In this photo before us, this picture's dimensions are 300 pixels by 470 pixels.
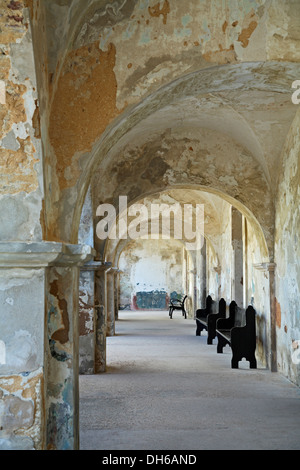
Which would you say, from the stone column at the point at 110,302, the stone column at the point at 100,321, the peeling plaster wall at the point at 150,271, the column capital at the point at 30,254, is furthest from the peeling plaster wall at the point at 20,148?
the peeling plaster wall at the point at 150,271

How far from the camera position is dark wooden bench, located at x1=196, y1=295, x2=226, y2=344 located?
11711mm

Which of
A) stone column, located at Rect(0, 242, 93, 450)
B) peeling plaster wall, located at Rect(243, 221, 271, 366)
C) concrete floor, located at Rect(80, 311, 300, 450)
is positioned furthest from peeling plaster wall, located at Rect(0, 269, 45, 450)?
peeling plaster wall, located at Rect(243, 221, 271, 366)

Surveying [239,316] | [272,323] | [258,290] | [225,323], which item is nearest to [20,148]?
[272,323]

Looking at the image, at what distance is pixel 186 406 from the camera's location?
5.95m

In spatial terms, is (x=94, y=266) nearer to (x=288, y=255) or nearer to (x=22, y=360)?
(x=288, y=255)

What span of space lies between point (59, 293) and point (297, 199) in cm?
402

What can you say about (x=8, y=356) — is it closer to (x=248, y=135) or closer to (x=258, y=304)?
(x=248, y=135)

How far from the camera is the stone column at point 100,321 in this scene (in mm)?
8172

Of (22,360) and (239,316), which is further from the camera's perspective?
(239,316)

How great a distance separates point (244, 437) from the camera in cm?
475

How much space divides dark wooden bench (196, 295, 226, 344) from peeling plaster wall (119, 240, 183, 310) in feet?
40.8

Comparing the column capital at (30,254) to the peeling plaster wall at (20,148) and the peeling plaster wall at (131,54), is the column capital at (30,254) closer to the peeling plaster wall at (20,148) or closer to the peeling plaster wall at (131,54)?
the peeling plaster wall at (20,148)

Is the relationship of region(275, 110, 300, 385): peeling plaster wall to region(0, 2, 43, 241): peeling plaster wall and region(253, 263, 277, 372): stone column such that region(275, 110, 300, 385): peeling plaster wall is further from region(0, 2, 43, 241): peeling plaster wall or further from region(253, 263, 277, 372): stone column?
region(0, 2, 43, 241): peeling plaster wall

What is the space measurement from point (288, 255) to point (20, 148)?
4.77 metres
